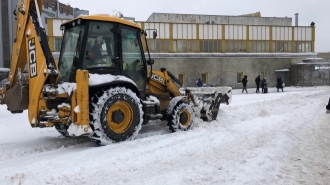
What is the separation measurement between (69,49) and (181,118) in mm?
3038

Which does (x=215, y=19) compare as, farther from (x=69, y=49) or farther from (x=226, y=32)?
(x=69, y=49)

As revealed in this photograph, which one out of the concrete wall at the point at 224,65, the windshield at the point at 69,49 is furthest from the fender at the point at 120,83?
the concrete wall at the point at 224,65

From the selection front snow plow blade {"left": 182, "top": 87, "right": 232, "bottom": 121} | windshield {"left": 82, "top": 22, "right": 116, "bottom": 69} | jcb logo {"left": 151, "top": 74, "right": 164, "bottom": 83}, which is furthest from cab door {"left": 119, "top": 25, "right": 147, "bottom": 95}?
front snow plow blade {"left": 182, "top": 87, "right": 232, "bottom": 121}

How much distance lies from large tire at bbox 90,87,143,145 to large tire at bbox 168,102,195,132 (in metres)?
1.26

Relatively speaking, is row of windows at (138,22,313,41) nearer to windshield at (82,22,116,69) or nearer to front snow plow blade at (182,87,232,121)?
front snow plow blade at (182,87,232,121)

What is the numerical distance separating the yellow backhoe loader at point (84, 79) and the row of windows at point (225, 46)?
69.3 feet

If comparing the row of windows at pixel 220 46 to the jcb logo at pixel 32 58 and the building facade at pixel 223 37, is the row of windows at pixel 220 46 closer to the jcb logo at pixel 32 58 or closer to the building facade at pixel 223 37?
the building facade at pixel 223 37

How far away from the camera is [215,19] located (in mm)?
35062

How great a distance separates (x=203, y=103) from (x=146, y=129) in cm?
199

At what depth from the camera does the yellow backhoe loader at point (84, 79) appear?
557cm

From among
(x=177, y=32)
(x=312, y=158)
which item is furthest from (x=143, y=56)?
(x=177, y=32)

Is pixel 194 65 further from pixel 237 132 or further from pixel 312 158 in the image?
pixel 312 158

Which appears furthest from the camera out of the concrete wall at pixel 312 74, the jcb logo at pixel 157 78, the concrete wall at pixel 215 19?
the concrete wall at pixel 215 19

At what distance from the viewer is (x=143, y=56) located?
23.5 feet
